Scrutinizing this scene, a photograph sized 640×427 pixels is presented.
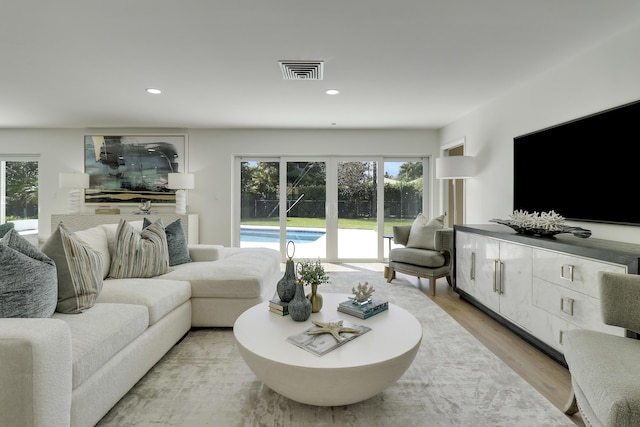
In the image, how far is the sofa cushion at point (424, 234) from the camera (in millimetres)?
4074

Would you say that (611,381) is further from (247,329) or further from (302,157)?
(302,157)

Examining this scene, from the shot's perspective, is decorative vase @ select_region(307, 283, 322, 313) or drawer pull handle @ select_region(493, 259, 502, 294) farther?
drawer pull handle @ select_region(493, 259, 502, 294)

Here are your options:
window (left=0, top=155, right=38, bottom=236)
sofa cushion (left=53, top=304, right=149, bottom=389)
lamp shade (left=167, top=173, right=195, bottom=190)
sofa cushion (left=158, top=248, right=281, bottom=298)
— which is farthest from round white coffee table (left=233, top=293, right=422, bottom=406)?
window (left=0, top=155, right=38, bottom=236)

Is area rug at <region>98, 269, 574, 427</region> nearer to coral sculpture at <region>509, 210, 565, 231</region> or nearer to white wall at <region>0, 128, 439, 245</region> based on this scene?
coral sculpture at <region>509, 210, 565, 231</region>

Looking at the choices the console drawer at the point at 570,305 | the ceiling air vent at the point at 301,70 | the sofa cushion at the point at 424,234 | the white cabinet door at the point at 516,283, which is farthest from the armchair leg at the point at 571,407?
the ceiling air vent at the point at 301,70

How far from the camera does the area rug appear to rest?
5.08ft

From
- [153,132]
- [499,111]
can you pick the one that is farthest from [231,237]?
[499,111]

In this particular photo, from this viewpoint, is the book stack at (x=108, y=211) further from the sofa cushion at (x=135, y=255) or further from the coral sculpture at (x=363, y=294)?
the coral sculpture at (x=363, y=294)

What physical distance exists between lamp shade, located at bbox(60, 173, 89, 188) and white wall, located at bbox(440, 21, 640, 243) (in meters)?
5.74

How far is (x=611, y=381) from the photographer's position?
43.9 inches

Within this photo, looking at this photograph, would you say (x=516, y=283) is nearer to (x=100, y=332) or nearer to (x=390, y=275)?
(x=390, y=275)

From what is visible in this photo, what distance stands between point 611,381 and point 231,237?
4.97 meters

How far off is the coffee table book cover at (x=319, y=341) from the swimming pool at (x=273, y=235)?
384cm

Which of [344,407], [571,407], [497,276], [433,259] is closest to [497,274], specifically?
[497,276]
